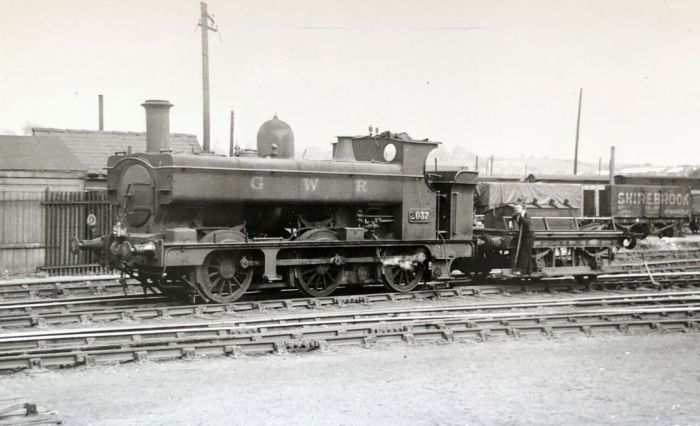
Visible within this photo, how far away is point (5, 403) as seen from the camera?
271 inches

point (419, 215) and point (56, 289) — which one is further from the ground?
point (419, 215)

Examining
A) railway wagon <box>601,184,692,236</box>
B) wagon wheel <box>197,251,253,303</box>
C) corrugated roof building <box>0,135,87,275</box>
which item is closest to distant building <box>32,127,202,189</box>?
corrugated roof building <box>0,135,87,275</box>

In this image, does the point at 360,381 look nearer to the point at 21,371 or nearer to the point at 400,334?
the point at 400,334

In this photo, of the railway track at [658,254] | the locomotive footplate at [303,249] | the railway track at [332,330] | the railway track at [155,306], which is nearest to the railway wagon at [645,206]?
the railway track at [658,254]

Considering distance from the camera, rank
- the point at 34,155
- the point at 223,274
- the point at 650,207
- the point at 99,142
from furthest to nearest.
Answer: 1. the point at 650,207
2. the point at 99,142
3. the point at 34,155
4. the point at 223,274

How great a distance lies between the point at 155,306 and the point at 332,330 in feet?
12.5

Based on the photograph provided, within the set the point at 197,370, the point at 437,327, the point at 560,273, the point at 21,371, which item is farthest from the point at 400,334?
the point at 560,273

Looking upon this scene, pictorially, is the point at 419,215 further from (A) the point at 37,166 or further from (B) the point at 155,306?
(A) the point at 37,166

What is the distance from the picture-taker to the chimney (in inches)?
563

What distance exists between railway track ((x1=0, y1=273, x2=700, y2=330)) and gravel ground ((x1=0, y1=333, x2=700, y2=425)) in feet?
9.68

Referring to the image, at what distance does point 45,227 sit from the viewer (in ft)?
58.3

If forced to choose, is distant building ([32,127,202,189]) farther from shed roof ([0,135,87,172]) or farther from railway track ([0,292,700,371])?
railway track ([0,292,700,371])

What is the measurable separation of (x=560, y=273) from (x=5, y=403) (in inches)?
445

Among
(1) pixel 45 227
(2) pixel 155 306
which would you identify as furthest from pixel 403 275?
(1) pixel 45 227
